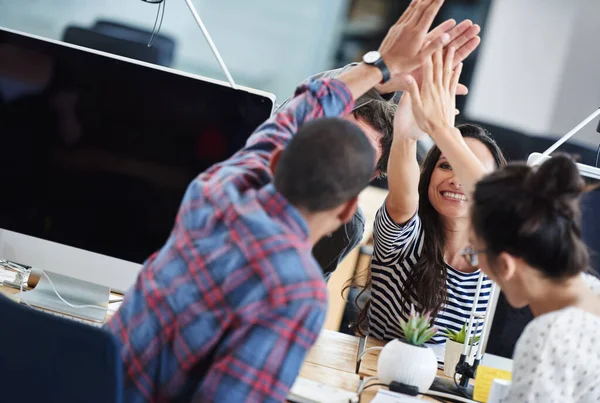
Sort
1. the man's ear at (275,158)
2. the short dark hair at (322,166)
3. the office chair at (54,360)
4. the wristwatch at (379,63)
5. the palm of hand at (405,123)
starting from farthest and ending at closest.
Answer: the palm of hand at (405,123)
the wristwatch at (379,63)
the man's ear at (275,158)
the short dark hair at (322,166)
the office chair at (54,360)

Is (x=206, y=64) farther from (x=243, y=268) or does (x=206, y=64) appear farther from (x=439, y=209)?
(x=243, y=268)

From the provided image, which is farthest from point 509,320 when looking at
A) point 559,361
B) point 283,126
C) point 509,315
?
point 283,126

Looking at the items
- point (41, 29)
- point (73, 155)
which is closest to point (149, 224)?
point (73, 155)

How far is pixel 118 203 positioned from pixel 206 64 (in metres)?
2.35

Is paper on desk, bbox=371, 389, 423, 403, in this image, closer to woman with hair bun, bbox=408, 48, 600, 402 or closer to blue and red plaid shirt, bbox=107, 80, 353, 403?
woman with hair bun, bbox=408, 48, 600, 402

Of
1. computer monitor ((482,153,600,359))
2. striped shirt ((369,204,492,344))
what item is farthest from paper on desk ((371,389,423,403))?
striped shirt ((369,204,492,344))

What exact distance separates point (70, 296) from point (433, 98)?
95cm

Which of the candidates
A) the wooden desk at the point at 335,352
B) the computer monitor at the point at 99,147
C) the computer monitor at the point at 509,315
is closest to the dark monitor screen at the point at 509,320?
the computer monitor at the point at 509,315

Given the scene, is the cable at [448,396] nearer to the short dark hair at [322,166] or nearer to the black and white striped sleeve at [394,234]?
the black and white striped sleeve at [394,234]

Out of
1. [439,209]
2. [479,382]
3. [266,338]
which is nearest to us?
[266,338]

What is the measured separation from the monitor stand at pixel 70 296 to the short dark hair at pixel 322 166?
0.79 meters

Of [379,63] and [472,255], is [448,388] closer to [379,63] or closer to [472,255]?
[472,255]

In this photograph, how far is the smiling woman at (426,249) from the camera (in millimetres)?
2133

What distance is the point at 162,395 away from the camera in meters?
1.16
